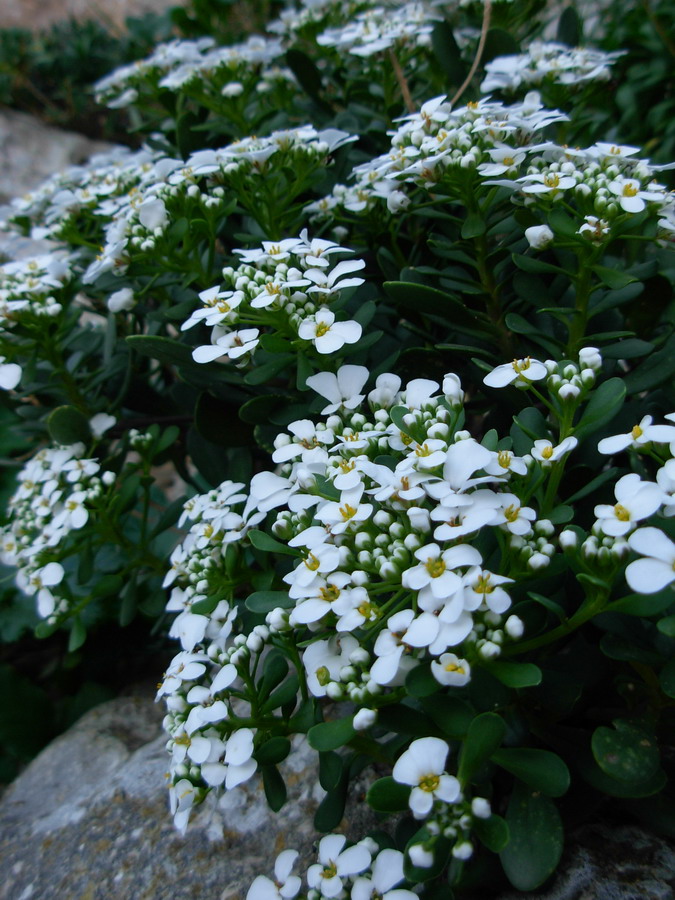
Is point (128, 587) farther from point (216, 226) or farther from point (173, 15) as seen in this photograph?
point (173, 15)

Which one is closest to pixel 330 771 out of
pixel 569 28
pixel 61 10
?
pixel 569 28

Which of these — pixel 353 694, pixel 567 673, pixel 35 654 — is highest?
pixel 353 694

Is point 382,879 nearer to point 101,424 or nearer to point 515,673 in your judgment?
point 515,673

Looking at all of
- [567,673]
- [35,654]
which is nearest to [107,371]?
[567,673]

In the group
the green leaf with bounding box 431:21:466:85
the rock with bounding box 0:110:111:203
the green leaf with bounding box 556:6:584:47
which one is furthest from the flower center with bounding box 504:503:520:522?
the rock with bounding box 0:110:111:203

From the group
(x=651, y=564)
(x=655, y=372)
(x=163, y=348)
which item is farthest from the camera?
(x=163, y=348)

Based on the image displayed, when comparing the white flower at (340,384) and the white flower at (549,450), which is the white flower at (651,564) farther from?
the white flower at (340,384)

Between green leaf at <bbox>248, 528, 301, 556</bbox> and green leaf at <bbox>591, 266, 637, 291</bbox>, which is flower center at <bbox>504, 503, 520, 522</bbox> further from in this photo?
green leaf at <bbox>591, 266, 637, 291</bbox>
